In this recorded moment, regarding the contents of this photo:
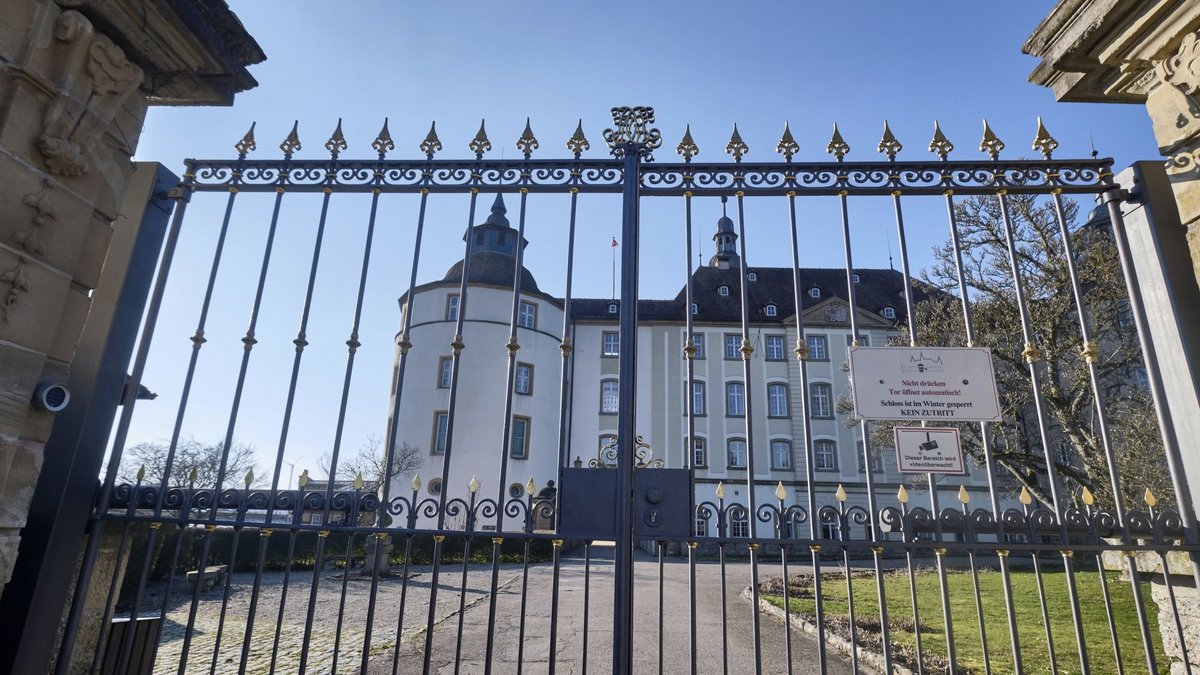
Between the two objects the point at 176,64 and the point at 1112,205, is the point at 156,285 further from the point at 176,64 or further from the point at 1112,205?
the point at 1112,205

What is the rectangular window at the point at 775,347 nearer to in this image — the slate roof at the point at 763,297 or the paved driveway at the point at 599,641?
the slate roof at the point at 763,297

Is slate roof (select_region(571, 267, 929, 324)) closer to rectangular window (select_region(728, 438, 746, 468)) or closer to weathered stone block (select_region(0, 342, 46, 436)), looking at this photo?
rectangular window (select_region(728, 438, 746, 468))

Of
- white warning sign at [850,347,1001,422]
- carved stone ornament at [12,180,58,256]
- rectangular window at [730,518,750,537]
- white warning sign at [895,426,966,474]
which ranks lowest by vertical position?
rectangular window at [730,518,750,537]

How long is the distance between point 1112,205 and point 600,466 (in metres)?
3.06

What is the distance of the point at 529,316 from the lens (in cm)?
2348

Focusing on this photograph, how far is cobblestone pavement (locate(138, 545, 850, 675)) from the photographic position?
247 inches

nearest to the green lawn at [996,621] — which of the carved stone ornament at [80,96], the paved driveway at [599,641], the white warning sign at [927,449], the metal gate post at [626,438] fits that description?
the paved driveway at [599,641]

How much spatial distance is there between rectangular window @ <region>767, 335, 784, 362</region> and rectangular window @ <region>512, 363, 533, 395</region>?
9.59m

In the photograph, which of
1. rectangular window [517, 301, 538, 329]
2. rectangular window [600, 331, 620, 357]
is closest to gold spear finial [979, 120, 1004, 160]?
rectangular window [517, 301, 538, 329]

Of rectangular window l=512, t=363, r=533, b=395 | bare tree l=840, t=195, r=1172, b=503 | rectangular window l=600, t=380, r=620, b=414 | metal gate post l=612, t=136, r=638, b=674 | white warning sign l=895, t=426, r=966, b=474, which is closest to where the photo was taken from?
metal gate post l=612, t=136, r=638, b=674

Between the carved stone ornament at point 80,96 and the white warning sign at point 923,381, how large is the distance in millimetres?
3478

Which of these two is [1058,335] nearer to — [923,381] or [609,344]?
[923,381]

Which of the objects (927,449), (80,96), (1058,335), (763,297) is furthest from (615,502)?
(763,297)

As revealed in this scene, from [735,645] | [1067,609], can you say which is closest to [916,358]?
[735,645]
